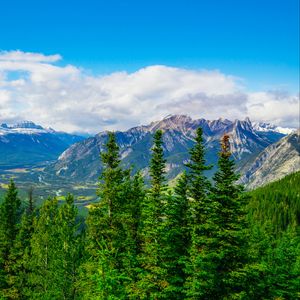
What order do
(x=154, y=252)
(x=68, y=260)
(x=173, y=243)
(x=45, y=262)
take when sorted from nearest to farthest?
1. (x=154, y=252)
2. (x=173, y=243)
3. (x=68, y=260)
4. (x=45, y=262)

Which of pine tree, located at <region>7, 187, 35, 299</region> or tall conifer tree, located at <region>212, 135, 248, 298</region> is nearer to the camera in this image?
tall conifer tree, located at <region>212, 135, 248, 298</region>

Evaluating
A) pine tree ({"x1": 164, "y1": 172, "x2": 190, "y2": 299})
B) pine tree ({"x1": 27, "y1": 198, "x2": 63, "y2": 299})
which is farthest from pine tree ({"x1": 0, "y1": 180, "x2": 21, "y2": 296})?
pine tree ({"x1": 164, "y1": 172, "x2": 190, "y2": 299})

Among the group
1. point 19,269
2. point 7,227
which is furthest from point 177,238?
point 7,227

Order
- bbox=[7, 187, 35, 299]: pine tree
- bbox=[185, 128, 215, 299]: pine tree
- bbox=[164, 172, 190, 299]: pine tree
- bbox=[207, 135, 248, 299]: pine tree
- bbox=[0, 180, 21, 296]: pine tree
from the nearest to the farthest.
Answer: bbox=[185, 128, 215, 299]: pine tree → bbox=[207, 135, 248, 299]: pine tree → bbox=[164, 172, 190, 299]: pine tree → bbox=[7, 187, 35, 299]: pine tree → bbox=[0, 180, 21, 296]: pine tree

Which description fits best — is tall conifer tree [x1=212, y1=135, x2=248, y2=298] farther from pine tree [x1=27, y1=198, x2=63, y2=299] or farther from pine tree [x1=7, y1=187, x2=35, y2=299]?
pine tree [x1=7, y1=187, x2=35, y2=299]

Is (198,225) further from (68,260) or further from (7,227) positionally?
(7,227)

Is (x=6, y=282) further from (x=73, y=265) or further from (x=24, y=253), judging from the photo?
(x=73, y=265)

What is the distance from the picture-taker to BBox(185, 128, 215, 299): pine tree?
33.7m

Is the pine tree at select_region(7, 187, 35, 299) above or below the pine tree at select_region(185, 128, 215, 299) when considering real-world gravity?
below

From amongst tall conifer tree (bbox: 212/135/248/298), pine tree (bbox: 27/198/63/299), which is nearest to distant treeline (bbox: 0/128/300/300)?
tall conifer tree (bbox: 212/135/248/298)

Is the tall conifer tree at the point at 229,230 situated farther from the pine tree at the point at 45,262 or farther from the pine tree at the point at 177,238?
the pine tree at the point at 45,262

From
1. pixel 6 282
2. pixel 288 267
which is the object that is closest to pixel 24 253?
pixel 6 282

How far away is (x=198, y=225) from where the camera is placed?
117 feet

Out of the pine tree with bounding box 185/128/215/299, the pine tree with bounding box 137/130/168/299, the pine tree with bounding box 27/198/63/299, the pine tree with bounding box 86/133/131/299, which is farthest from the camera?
the pine tree with bounding box 27/198/63/299
